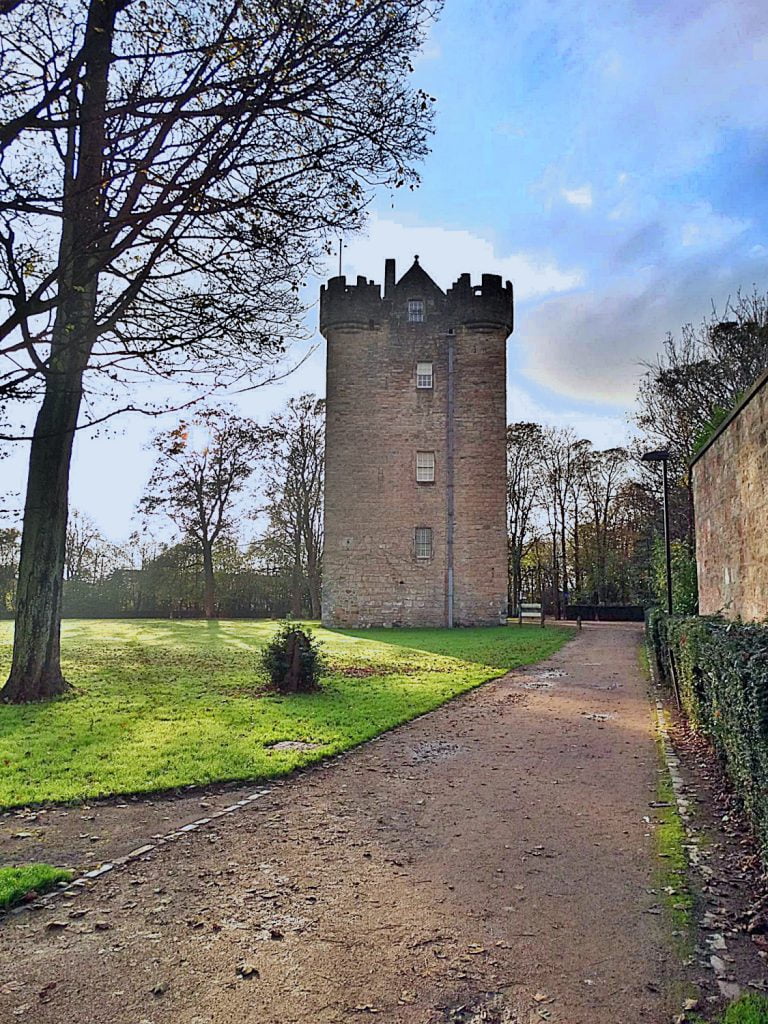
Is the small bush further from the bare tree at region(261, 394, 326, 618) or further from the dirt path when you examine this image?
the bare tree at region(261, 394, 326, 618)

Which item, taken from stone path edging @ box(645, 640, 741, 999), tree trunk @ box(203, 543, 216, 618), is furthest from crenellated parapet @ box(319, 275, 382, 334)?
stone path edging @ box(645, 640, 741, 999)

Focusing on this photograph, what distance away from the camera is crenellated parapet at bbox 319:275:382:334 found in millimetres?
28297

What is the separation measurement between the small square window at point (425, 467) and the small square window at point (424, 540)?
182cm

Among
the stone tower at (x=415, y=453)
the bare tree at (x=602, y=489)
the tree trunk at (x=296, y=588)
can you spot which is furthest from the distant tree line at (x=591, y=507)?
the tree trunk at (x=296, y=588)

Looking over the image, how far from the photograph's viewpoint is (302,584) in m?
38.7

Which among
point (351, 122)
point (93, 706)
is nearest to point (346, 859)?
point (351, 122)

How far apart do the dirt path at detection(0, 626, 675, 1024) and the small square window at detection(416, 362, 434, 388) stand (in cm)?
2307

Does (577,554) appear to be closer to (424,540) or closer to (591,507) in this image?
(591,507)

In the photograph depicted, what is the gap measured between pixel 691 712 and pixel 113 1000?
702cm

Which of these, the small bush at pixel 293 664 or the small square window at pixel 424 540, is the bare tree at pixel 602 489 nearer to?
the small square window at pixel 424 540

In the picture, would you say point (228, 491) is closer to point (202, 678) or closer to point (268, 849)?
point (202, 678)

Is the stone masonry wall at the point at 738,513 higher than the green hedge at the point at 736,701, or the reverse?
the stone masonry wall at the point at 738,513

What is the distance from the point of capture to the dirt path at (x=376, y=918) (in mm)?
2844

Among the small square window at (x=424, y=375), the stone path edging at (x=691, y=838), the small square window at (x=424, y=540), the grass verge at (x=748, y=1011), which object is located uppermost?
the small square window at (x=424, y=375)
